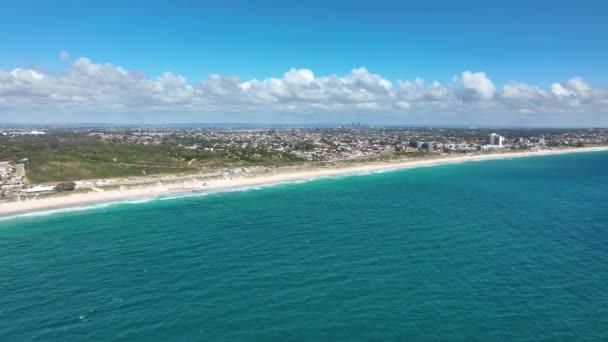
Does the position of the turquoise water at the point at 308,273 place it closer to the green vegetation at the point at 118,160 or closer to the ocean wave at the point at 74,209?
the ocean wave at the point at 74,209

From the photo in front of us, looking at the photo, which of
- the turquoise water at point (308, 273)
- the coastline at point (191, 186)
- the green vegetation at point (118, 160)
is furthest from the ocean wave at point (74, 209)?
the green vegetation at point (118, 160)

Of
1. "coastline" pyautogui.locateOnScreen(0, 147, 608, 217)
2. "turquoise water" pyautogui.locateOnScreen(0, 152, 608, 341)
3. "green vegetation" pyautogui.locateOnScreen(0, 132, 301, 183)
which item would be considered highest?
"green vegetation" pyautogui.locateOnScreen(0, 132, 301, 183)

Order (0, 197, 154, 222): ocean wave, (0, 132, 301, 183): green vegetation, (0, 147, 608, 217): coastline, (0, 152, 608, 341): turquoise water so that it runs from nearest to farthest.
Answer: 1. (0, 152, 608, 341): turquoise water
2. (0, 197, 154, 222): ocean wave
3. (0, 147, 608, 217): coastline
4. (0, 132, 301, 183): green vegetation

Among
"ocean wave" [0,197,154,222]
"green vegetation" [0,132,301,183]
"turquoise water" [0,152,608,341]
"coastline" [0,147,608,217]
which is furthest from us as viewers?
"green vegetation" [0,132,301,183]

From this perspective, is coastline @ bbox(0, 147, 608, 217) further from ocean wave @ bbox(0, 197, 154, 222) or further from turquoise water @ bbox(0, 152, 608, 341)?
turquoise water @ bbox(0, 152, 608, 341)

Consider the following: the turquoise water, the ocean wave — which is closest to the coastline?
the ocean wave

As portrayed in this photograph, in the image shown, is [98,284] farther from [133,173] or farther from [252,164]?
[252,164]

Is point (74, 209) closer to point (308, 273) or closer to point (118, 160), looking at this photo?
point (118, 160)

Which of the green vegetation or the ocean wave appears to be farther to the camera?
the green vegetation

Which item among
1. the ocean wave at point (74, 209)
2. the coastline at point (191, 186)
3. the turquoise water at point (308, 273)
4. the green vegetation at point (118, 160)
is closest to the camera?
the turquoise water at point (308, 273)
